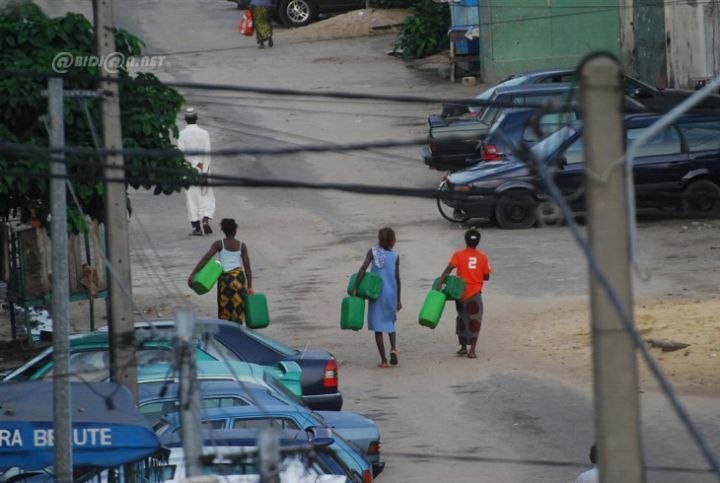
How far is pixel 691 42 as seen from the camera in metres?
29.8

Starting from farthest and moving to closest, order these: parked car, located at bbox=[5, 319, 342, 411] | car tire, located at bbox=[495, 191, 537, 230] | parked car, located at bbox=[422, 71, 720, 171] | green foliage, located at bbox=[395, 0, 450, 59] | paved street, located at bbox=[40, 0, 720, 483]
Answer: green foliage, located at bbox=[395, 0, 450, 59] → parked car, located at bbox=[422, 71, 720, 171] → car tire, located at bbox=[495, 191, 537, 230] → paved street, located at bbox=[40, 0, 720, 483] → parked car, located at bbox=[5, 319, 342, 411]

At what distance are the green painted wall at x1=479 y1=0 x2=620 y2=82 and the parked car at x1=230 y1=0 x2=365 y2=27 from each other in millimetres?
9301

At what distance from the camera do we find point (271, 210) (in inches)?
1053

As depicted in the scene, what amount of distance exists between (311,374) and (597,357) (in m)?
8.64

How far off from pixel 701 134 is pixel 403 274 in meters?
5.61

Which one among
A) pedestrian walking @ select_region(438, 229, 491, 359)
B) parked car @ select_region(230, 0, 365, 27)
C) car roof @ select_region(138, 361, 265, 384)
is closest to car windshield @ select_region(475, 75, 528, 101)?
pedestrian walking @ select_region(438, 229, 491, 359)

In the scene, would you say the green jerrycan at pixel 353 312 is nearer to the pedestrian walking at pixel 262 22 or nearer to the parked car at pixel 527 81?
the parked car at pixel 527 81

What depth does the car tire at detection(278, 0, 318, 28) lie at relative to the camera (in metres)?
43.1

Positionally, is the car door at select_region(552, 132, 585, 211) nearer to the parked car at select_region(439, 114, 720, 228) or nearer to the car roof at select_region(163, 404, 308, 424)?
the parked car at select_region(439, 114, 720, 228)

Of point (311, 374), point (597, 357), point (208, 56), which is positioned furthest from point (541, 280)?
point (208, 56)

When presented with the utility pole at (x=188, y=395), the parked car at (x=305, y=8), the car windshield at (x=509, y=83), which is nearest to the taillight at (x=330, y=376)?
the utility pole at (x=188, y=395)

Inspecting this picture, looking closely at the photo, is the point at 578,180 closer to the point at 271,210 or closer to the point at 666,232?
the point at 666,232

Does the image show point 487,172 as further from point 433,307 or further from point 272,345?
point 272,345

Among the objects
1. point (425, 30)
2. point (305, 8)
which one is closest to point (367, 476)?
point (425, 30)
